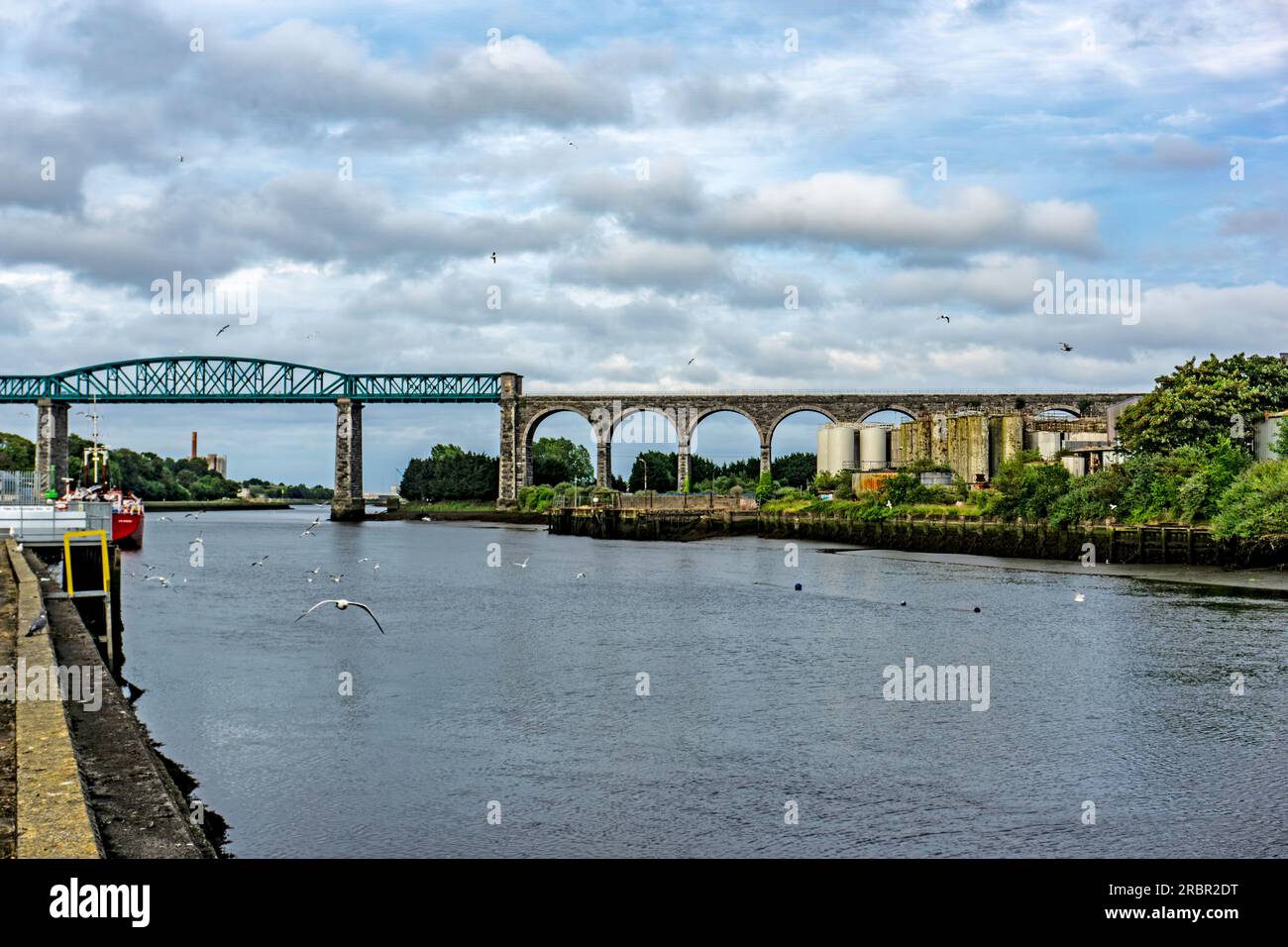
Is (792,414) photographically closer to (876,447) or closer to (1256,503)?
(876,447)

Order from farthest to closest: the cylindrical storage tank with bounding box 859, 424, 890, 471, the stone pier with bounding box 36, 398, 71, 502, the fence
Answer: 1. the stone pier with bounding box 36, 398, 71, 502
2. the cylindrical storage tank with bounding box 859, 424, 890, 471
3. the fence

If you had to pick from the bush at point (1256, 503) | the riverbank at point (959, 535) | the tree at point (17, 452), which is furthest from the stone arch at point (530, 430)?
the bush at point (1256, 503)

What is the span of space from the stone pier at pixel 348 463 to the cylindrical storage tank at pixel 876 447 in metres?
63.3

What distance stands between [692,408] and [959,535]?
62.6 m

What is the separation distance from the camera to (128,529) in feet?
222

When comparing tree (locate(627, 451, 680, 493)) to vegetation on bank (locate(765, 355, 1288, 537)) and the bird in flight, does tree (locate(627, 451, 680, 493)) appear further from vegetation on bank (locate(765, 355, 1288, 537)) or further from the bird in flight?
the bird in flight

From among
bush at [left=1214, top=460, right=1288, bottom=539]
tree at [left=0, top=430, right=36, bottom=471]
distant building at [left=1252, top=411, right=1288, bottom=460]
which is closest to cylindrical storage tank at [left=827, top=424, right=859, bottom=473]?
distant building at [left=1252, top=411, right=1288, bottom=460]

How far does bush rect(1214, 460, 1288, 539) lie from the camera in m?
44.2

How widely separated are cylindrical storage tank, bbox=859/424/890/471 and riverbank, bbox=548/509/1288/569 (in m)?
20.3

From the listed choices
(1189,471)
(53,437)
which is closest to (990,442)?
(1189,471)

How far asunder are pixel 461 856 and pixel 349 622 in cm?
2098
